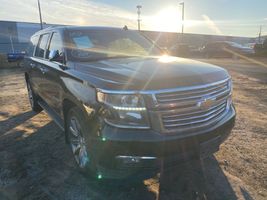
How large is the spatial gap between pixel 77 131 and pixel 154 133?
1296mm

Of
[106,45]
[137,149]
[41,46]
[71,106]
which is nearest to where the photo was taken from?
[137,149]

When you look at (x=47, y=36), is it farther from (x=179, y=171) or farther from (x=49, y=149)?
(x=179, y=171)

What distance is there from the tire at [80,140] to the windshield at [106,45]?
0.92m

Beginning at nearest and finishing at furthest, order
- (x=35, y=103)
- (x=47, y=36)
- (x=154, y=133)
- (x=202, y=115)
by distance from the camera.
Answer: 1. (x=154, y=133)
2. (x=202, y=115)
3. (x=47, y=36)
4. (x=35, y=103)

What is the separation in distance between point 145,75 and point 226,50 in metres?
27.9

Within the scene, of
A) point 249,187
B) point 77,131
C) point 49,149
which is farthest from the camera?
point 49,149

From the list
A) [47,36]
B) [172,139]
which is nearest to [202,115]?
[172,139]

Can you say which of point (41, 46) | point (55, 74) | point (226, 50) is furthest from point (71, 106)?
point (226, 50)

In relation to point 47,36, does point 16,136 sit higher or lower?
lower

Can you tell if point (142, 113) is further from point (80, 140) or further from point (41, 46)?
point (41, 46)

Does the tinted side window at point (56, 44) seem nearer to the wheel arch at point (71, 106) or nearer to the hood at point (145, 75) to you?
the hood at point (145, 75)

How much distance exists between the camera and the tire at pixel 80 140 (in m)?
2.93

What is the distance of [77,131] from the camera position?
348 cm

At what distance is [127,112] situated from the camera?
103 inches
